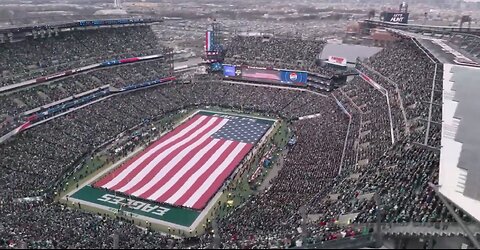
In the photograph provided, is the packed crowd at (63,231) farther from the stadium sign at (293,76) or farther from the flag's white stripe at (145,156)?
the stadium sign at (293,76)

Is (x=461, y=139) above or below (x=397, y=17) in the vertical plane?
below

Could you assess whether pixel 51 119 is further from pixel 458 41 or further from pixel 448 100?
pixel 458 41


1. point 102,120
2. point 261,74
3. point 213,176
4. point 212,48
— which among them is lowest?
point 213,176

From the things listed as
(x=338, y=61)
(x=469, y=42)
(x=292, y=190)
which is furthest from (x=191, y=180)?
(x=469, y=42)

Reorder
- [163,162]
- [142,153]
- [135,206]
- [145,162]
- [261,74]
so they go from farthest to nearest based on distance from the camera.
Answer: [261,74] → [142,153] → [163,162] → [145,162] → [135,206]

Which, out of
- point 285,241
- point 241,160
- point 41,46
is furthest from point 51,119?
point 285,241

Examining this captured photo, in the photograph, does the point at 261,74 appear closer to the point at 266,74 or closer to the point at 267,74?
the point at 266,74

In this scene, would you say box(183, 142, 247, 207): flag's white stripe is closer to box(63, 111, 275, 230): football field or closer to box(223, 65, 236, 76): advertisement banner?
box(63, 111, 275, 230): football field

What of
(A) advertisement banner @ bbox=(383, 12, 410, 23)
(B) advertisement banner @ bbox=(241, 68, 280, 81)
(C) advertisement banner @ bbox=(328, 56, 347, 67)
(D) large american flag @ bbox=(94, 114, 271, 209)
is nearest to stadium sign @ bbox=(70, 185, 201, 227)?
(D) large american flag @ bbox=(94, 114, 271, 209)
